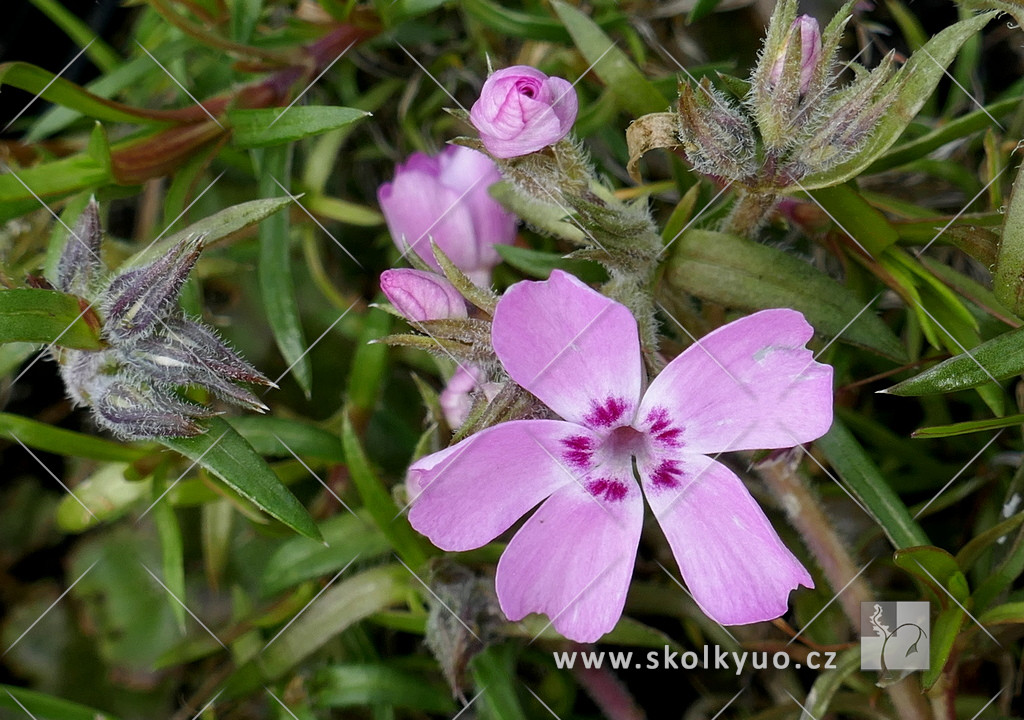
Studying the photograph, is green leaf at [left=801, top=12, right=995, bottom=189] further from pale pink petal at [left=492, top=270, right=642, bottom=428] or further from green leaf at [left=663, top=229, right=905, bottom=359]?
pale pink petal at [left=492, top=270, right=642, bottom=428]

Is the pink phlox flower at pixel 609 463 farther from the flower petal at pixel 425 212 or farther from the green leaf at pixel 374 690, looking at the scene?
→ the green leaf at pixel 374 690

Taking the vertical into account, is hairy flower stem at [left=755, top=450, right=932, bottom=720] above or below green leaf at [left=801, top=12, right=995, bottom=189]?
below

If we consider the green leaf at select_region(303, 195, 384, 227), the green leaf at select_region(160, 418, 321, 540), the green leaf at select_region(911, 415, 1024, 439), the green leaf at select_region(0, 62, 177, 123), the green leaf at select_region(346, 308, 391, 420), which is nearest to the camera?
the green leaf at select_region(911, 415, 1024, 439)

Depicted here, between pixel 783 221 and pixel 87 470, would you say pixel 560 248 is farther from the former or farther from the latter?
pixel 87 470

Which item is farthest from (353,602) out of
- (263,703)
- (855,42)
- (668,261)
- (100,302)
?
(855,42)

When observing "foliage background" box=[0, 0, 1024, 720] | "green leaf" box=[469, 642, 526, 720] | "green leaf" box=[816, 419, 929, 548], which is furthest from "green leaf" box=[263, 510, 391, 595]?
"green leaf" box=[816, 419, 929, 548]

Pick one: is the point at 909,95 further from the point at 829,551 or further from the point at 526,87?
the point at 829,551
